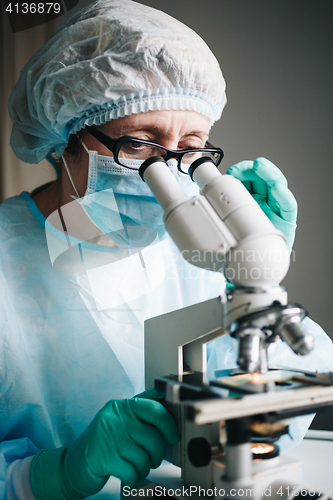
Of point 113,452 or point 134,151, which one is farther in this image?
point 134,151

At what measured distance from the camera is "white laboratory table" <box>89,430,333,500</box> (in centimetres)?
87

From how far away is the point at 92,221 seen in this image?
49.0 inches

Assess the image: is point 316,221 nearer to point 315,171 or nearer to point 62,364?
point 315,171

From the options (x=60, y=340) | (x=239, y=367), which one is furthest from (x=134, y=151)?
(x=239, y=367)

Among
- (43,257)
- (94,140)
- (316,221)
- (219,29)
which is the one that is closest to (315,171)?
(316,221)

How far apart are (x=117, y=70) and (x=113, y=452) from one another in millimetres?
927

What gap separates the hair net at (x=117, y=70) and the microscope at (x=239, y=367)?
355 mm

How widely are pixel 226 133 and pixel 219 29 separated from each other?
18.4 inches

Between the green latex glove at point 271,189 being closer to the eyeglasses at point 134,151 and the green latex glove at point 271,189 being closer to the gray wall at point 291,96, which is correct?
the eyeglasses at point 134,151

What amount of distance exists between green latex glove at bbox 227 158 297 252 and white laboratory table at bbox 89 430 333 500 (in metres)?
0.62

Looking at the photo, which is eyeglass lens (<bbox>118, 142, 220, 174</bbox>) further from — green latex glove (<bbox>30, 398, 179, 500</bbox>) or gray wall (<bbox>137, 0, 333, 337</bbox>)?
gray wall (<bbox>137, 0, 333, 337</bbox>)

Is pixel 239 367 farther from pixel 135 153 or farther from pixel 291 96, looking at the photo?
pixel 291 96

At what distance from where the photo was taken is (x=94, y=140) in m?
1.13

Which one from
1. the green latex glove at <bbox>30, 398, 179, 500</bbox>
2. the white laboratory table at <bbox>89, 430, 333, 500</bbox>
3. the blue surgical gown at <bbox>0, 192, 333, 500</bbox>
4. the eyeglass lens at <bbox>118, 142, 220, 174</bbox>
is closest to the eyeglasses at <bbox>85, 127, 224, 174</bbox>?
the eyeglass lens at <bbox>118, 142, 220, 174</bbox>
